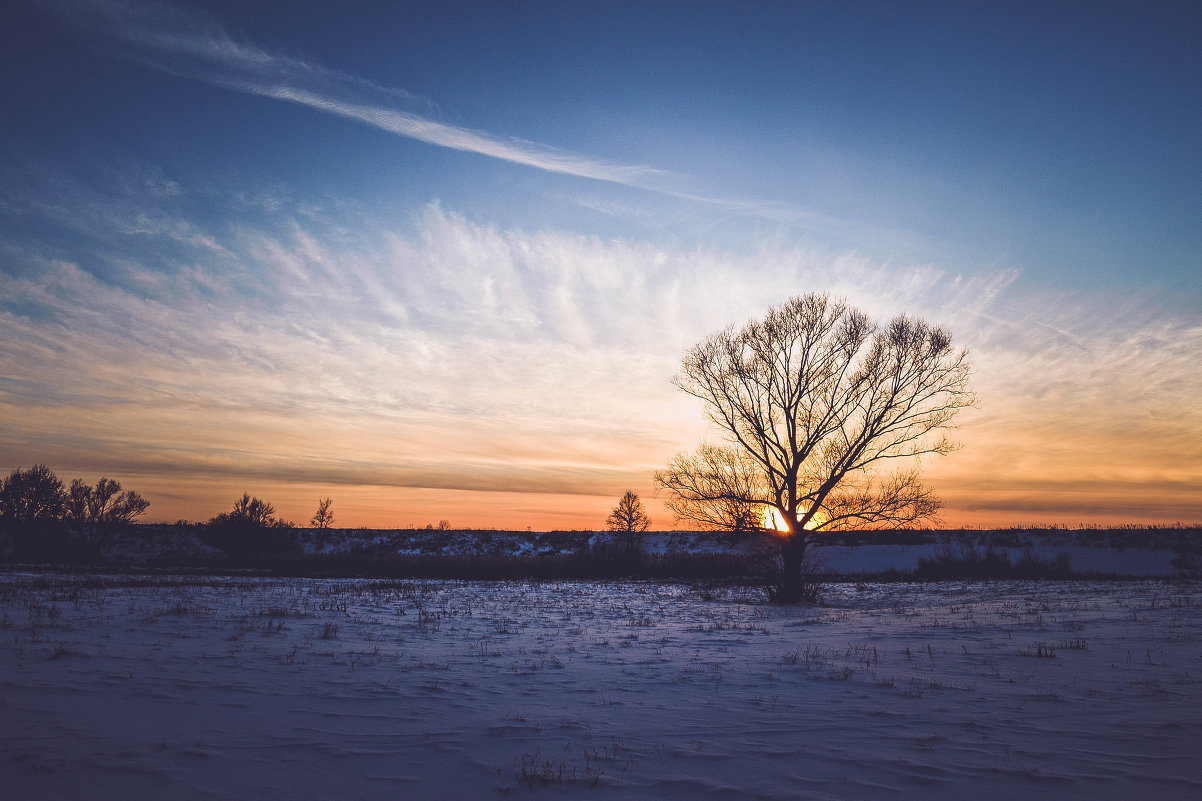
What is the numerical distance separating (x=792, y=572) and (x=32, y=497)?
7264 centimetres

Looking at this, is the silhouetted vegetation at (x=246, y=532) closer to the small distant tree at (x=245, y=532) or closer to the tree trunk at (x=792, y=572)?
the small distant tree at (x=245, y=532)

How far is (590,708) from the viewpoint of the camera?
Result: 7.14 m

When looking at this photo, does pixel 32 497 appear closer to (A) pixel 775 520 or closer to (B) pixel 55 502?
(B) pixel 55 502

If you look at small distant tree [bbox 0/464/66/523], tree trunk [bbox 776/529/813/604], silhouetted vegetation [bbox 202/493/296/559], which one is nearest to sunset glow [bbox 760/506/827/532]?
tree trunk [bbox 776/529/813/604]

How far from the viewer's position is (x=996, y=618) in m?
14.0

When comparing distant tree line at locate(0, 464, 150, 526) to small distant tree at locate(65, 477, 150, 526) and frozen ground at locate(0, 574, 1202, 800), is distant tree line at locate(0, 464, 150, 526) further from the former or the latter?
frozen ground at locate(0, 574, 1202, 800)

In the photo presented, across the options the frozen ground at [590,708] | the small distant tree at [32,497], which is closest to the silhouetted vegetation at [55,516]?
the small distant tree at [32,497]

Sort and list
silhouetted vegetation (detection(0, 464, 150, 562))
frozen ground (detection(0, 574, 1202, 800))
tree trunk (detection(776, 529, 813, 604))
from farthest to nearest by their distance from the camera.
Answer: silhouetted vegetation (detection(0, 464, 150, 562)) → tree trunk (detection(776, 529, 813, 604)) → frozen ground (detection(0, 574, 1202, 800))

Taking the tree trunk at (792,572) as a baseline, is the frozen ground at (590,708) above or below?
below

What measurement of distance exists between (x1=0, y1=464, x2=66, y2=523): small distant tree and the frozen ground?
6352 centimetres

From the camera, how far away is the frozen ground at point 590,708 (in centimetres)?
470

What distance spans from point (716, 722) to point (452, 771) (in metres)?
2.88

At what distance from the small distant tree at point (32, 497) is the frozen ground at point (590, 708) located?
63517 mm

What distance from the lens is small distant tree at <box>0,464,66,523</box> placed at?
58625 mm
